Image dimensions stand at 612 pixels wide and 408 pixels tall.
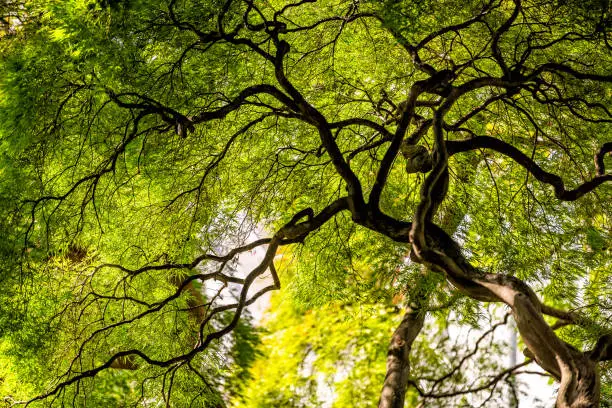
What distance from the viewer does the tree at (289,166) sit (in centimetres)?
381

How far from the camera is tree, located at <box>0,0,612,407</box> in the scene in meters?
3.81

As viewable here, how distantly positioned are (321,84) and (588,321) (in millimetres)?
2352

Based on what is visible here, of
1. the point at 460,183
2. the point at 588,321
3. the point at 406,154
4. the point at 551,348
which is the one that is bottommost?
the point at 551,348

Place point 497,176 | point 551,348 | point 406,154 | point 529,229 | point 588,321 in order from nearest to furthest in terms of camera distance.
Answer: point 551,348, point 406,154, point 588,321, point 529,229, point 497,176

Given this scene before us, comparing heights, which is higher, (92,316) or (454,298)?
(454,298)

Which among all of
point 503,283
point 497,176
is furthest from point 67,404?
point 497,176

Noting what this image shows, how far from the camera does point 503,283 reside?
3.49m

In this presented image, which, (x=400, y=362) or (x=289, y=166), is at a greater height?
(x=289, y=166)

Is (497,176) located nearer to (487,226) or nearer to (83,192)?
(487,226)

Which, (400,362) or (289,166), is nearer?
(289,166)

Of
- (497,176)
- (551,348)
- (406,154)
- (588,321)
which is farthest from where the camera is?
(497,176)

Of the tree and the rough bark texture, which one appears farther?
the rough bark texture

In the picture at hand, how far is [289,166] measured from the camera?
4.98 m

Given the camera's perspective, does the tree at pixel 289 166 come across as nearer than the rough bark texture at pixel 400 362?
Yes
